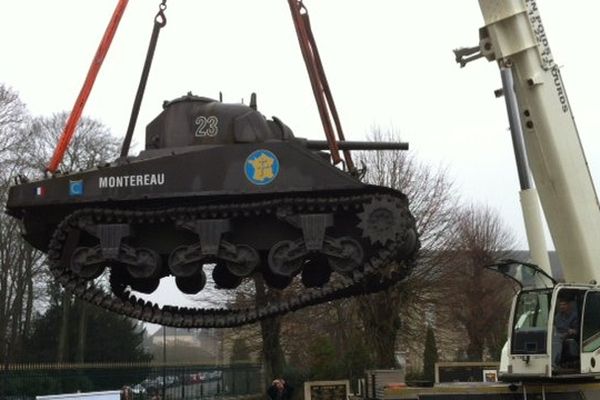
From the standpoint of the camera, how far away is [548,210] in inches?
388

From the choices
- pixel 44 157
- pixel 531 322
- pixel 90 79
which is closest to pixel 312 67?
pixel 90 79

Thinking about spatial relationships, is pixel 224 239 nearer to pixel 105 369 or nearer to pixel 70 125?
pixel 70 125

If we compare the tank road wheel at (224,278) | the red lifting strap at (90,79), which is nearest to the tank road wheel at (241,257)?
the tank road wheel at (224,278)

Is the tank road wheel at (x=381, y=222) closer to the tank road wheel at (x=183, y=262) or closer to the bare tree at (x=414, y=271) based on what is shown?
the tank road wheel at (x=183, y=262)

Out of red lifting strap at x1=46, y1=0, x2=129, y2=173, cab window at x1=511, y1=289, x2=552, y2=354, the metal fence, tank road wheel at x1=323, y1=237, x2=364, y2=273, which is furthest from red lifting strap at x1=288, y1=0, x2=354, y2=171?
the metal fence

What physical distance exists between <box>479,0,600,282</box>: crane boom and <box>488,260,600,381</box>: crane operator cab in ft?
2.17

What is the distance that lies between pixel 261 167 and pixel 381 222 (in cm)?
154

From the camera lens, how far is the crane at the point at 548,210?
9008 millimetres

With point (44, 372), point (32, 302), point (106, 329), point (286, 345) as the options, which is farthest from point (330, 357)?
point (32, 302)

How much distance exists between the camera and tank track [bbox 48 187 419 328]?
30.0 feet

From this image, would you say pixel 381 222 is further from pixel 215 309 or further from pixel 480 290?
pixel 480 290

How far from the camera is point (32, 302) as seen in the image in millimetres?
36344

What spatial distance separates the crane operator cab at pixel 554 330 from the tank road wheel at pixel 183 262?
3566 millimetres

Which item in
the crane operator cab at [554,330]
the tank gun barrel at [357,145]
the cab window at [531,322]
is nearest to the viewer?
the crane operator cab at [554,330]
